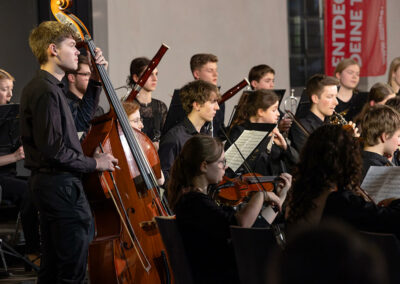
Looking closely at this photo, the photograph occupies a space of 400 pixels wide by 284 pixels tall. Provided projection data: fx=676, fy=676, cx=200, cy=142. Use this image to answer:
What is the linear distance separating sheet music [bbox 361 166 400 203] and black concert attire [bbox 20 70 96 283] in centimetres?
106

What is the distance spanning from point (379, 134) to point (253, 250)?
1688mm

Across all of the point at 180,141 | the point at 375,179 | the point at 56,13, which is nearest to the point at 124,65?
the point at 180,141

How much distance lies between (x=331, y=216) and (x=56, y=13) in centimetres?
174

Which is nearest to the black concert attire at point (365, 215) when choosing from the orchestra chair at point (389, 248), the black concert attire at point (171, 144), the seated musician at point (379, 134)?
the orchestra chair at point (389, 248)

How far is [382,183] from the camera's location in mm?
2363

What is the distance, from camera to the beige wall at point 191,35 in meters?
6.17

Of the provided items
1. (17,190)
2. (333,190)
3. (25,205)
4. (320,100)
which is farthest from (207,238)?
(320,100)

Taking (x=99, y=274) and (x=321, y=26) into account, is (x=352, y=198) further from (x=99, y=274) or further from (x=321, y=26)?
(x=321, y=26)

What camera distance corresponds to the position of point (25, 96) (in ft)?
8.70

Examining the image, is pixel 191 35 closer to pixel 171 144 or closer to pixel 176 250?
pixel 171 144

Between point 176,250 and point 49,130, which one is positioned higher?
point 49,130

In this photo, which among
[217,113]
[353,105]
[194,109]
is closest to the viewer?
[194,109]

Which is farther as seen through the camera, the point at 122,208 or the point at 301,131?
the point at 301,131

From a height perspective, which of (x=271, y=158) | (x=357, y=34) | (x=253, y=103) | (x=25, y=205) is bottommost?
(x=25, y=205)
